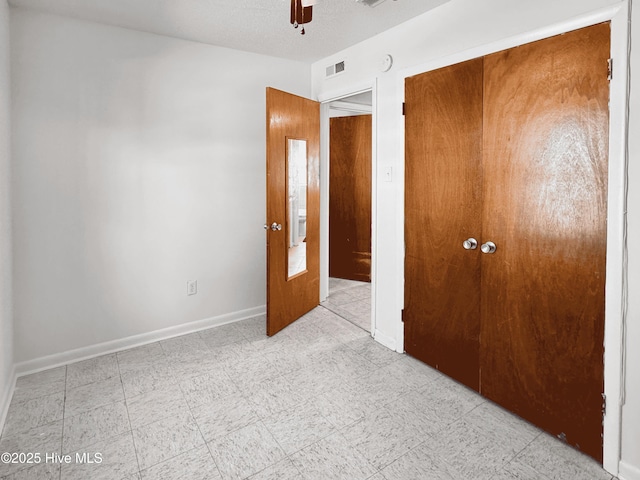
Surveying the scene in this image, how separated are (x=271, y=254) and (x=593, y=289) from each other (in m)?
2.13

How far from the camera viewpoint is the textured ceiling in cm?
238

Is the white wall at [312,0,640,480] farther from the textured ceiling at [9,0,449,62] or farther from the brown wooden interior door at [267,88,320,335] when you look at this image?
the brown wooden interior door at [267,88,320,335]

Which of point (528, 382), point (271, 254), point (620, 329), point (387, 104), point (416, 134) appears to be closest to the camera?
point (620, 329)

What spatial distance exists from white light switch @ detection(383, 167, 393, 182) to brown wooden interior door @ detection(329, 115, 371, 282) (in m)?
1.94

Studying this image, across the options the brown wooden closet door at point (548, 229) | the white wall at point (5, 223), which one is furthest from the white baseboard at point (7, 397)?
the brown wooden closet door at point (548, 229)

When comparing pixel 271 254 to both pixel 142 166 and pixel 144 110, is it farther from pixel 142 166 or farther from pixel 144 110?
pixel 144 110

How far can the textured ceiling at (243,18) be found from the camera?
2.38 meters

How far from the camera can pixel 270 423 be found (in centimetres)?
203

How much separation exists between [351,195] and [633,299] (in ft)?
11.6

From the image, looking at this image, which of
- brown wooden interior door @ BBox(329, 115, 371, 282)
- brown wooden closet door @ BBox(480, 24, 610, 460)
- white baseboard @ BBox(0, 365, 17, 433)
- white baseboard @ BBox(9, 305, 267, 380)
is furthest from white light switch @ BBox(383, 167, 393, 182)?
white baseboard @ BBox(0, 365, 17, 433)

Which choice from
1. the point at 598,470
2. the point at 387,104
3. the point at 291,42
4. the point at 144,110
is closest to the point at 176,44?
the point at 144,110

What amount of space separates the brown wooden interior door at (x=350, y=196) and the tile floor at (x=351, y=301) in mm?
264

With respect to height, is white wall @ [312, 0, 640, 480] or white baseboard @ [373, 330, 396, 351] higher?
white wall @ [312, 0, 640, 480]

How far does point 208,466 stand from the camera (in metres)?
1.71
